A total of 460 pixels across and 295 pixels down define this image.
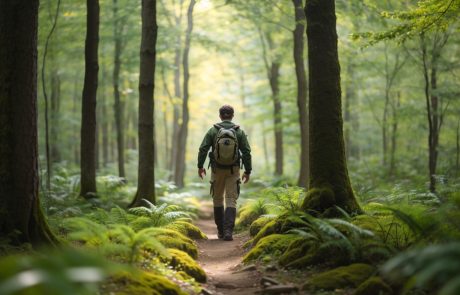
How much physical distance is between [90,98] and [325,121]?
6.98 meters

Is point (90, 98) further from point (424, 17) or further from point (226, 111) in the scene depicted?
point (424, 17)

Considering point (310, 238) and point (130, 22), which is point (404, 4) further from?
point (310, 238)

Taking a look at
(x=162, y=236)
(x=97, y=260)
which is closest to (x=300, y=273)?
(x=162, y=236)

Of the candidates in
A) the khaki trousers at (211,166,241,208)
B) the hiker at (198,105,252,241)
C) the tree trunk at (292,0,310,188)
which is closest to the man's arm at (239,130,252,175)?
the hiker at (198,105,252,241)

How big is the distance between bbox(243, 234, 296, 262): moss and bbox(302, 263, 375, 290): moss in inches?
55.8

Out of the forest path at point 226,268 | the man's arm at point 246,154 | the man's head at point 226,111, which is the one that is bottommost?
the forest path at point 226,268

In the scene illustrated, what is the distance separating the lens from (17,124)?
5539 millimetres

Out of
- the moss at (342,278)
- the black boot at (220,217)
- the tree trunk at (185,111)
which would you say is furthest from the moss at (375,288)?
the tree trunk at (185,111)

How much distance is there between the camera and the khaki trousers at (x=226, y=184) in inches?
364

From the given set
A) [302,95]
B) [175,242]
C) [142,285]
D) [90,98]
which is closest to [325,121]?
[175,242]

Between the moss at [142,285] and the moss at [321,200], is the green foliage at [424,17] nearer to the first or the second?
the moss at [321,200]

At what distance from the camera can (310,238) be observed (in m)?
6.25

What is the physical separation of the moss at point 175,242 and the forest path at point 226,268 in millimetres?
364

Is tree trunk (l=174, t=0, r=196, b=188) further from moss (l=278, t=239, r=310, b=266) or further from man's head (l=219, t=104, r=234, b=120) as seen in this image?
moss (l=278, t=239, r=310, b=266)
